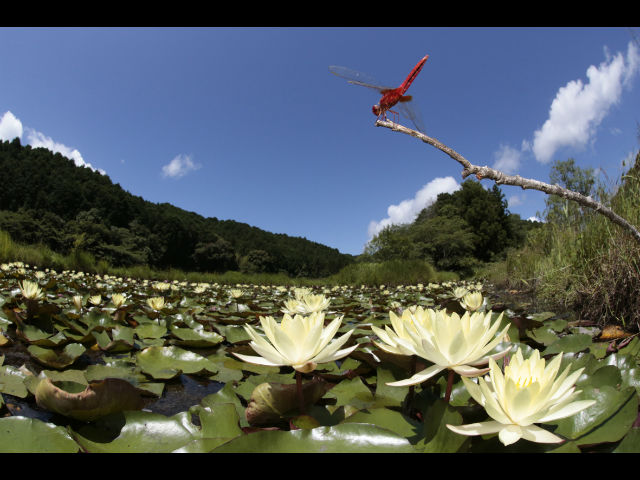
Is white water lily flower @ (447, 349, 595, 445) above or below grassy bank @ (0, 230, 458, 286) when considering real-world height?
below

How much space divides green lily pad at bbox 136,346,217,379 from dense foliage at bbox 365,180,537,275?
1890 cm

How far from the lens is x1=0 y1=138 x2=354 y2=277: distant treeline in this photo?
69.6ft

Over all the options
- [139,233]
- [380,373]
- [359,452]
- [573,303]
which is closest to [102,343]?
[380,373]

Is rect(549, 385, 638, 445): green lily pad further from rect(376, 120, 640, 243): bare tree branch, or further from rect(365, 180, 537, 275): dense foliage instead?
rect(365, 180, 537, 275): dense foliage

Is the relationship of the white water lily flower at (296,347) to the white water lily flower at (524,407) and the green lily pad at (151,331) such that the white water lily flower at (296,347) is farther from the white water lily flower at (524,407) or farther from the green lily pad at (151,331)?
the green lily pad at (151,331)

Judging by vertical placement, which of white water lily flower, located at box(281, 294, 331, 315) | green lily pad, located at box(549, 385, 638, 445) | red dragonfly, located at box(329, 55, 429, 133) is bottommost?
green lily pad, located at box(549, 385, 638, 445)

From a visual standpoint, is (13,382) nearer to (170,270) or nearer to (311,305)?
(311,305)

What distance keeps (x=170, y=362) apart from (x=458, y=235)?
21.4 metres

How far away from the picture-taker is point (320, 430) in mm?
530

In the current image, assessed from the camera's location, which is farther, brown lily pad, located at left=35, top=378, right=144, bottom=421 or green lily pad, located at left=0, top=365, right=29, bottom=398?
green lily pad, located at left=0, top=365, right=29, bottom=398

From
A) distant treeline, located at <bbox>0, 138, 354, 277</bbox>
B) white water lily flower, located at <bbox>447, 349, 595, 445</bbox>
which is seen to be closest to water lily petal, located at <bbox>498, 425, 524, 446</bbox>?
white water lily flower, located at <bbox>447, 349, 595, 445</bbox>

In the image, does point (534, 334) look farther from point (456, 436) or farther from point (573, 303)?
point (573, 303)

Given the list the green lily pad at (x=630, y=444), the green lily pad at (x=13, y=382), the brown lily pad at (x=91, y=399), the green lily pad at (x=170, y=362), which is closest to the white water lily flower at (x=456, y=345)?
the green lily pad at (x=630, y=444)

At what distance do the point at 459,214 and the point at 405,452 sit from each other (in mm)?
26394
